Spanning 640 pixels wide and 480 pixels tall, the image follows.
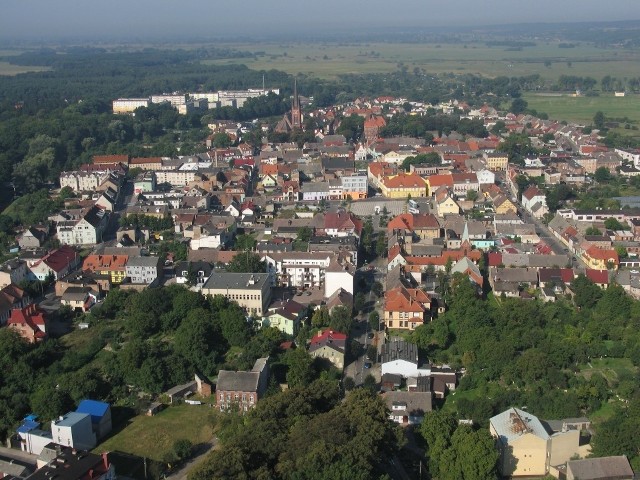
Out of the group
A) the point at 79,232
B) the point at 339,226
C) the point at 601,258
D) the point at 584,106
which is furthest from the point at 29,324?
the point at 584,106

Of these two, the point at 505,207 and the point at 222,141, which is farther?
the point at 222,141

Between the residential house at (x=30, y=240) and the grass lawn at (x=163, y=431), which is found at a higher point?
the residential house at (x=30, y=240)

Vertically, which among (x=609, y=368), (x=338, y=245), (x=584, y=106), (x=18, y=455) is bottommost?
(x=18, y=455)

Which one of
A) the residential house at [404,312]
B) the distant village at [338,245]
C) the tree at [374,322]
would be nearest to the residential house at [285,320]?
the distant village at [338,245]

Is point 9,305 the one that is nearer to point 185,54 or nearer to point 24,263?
point 24,263

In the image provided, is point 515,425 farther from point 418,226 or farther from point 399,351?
point 418,226

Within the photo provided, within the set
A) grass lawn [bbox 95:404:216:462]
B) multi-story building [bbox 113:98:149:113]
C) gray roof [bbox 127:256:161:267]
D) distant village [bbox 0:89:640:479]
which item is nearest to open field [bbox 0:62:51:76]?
multi-story building [bbox 113:98:149:113]

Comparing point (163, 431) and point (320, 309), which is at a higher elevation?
point (320, 309)

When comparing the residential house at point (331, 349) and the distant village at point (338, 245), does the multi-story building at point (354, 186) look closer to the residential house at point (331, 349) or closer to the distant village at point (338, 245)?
the distant village at point (338, 245)
